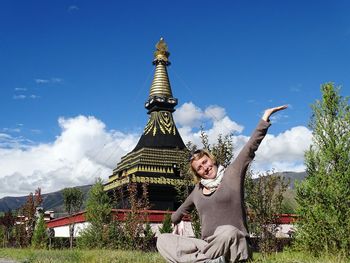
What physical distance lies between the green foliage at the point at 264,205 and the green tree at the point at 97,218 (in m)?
7.17

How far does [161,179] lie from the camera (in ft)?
120

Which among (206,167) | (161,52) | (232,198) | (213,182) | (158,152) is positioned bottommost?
(232,198)

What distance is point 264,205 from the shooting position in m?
17.1

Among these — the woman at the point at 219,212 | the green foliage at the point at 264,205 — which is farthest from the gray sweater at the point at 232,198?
the green foliage at the point at 264,205

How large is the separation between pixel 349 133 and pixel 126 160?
3234 centimetres

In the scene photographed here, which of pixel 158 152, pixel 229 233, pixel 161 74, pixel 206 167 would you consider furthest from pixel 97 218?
pixel 161 74

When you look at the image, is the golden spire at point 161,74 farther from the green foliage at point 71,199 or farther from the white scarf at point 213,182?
the white scarf at point 213,182

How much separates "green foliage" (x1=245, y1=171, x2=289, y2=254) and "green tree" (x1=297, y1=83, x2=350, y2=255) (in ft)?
19.3

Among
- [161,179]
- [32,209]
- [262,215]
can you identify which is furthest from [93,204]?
[161,179]

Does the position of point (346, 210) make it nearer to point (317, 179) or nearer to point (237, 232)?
point (317, 179)

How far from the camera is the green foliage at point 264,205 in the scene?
16891mm

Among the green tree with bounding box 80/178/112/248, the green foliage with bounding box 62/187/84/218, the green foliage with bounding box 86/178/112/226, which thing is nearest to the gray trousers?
the green tree with bounding box 80/178/112/248

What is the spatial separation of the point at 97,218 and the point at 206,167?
1814cm

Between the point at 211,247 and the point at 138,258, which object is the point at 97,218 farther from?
the point at 211,247
